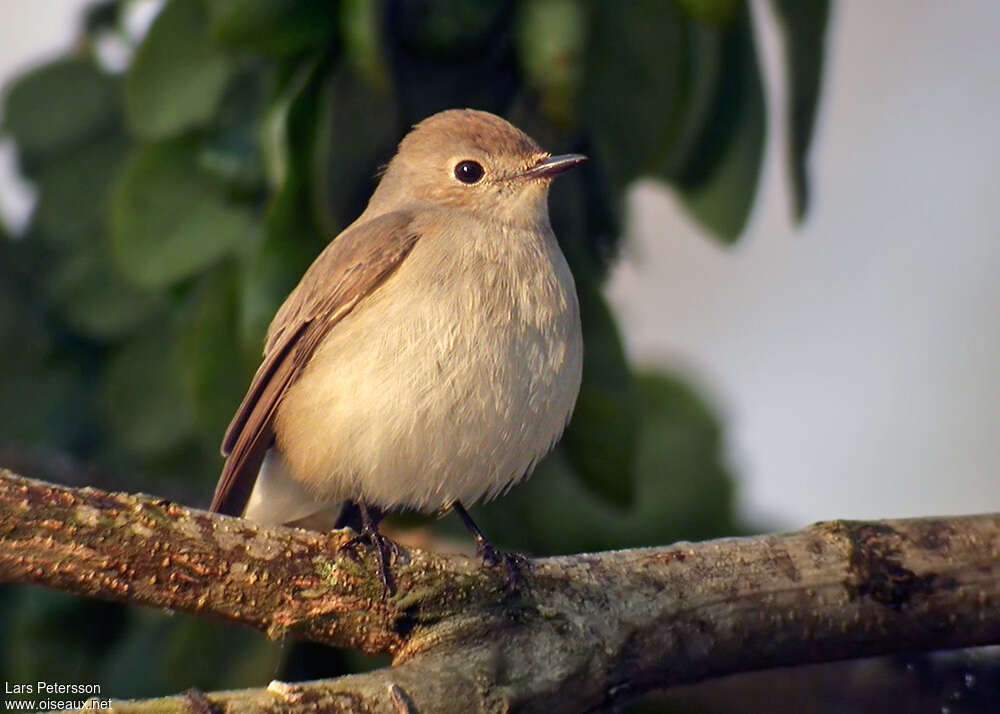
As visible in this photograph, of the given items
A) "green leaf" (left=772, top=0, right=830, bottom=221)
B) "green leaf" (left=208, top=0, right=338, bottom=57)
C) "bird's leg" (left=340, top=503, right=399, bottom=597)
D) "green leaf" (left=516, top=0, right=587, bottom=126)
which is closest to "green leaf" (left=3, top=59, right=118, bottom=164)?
"green leaf" (left=208, top=0, right=338, bottom=57)

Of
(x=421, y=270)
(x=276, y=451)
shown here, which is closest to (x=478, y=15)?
(x=421, y=270)

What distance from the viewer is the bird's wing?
389 cm

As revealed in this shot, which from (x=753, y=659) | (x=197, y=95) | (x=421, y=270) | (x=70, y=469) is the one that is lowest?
(x=70, y=469)

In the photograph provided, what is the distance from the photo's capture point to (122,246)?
13.4 feet

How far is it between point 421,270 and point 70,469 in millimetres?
1469

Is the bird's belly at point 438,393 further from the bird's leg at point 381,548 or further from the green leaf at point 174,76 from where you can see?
the green leaf at point 174,76

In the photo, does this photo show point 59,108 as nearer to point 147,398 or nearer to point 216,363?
point 147,398

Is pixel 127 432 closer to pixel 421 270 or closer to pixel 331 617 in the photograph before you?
pixel 421 270

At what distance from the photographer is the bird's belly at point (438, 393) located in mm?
3650

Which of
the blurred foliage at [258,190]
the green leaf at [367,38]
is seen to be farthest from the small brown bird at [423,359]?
the green leaf at [367,38]

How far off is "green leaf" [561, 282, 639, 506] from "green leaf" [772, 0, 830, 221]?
776 millimetres

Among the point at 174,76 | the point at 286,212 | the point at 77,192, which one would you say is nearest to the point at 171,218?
the point at 174,76

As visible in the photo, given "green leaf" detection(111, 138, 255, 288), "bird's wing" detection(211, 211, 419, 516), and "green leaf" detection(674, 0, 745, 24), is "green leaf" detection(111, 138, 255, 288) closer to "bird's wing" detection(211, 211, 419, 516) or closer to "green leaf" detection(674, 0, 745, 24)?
"bird's wing" detection(211, 211, 419, 516)

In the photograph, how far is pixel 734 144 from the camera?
14.1 ft
